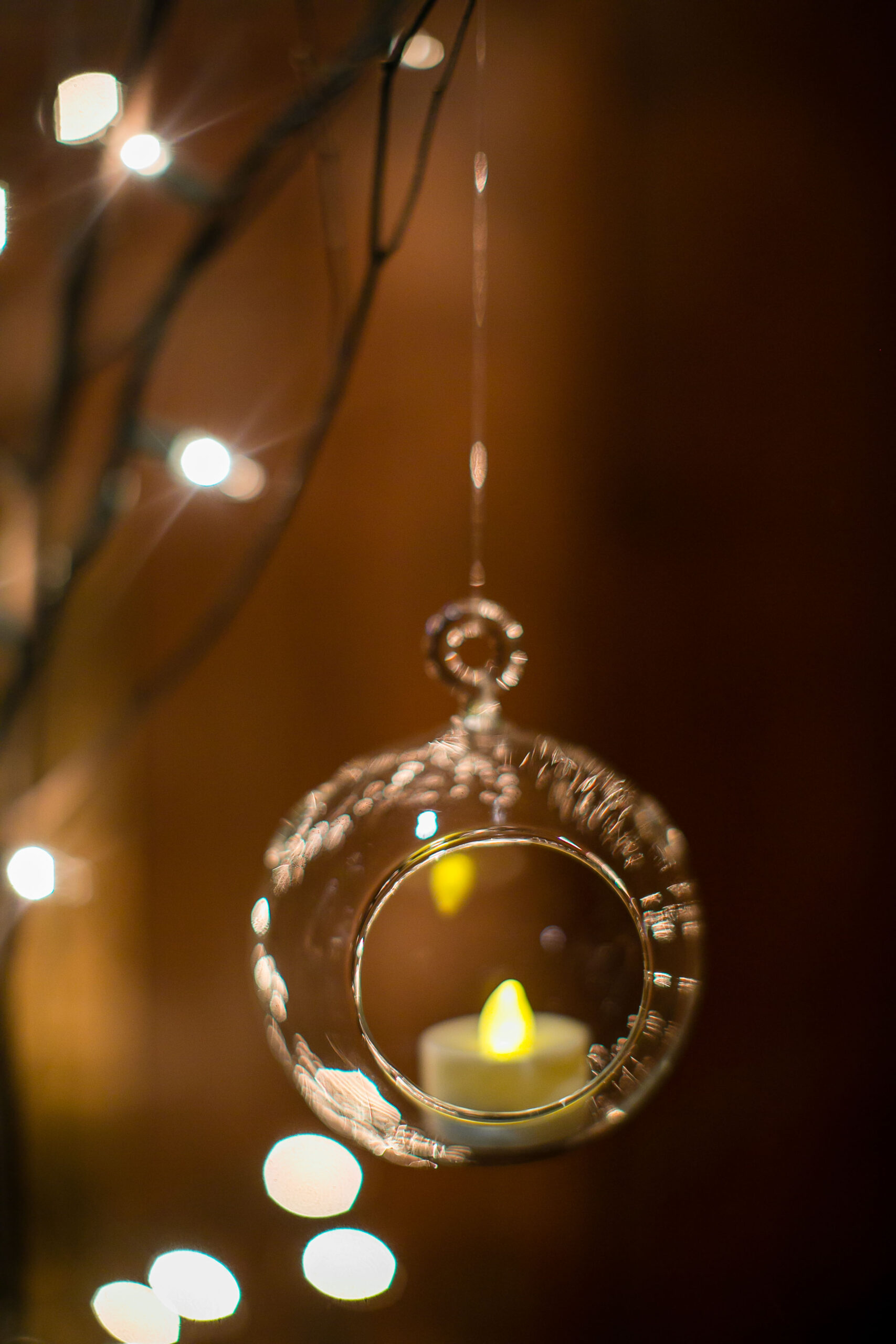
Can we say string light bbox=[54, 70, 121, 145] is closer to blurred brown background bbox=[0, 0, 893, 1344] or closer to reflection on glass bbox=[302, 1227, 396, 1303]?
blurred brown background bbox=[0, 0, 893, 1344]

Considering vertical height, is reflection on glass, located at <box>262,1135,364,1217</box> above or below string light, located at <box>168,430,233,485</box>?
below

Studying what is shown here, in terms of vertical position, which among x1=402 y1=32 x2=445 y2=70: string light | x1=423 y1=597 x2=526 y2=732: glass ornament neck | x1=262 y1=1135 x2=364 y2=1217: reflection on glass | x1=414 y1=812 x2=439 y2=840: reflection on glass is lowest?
x1=414 y1=812 x2=439 y2=840: reflection on glass

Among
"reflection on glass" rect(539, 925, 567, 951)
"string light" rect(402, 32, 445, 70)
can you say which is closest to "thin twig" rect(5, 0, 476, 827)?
"string light" rect(402, 32, 445, 70)

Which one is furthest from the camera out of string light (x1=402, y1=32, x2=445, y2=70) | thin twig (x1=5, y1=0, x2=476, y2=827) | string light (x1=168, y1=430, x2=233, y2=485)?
string light (x1=402, y1=32, x2=445, y2=70)

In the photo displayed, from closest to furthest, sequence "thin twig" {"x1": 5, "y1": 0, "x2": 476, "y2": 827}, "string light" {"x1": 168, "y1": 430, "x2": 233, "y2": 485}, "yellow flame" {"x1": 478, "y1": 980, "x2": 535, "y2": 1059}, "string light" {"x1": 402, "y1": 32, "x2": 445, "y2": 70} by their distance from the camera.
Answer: "yellow flame" {"x1": 478, "y1": 980, "x2": 535, "y2": 1059} → "thin twig" {"x1": 5, "y1": 0, "x2": 476, "y2": 827} → "string light" {"x1": 168, "y1": 430, "x2": 233, "y2": 485} → "string light" {"x1": 402, "y1": 32, "x2": 445, "y2": 70}

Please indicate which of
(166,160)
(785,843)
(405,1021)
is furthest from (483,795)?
(785,843)

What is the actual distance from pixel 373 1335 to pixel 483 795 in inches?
28.7

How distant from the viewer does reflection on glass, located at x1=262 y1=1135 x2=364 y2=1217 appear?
2.79 feet

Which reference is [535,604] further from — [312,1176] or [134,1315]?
[134,1315]

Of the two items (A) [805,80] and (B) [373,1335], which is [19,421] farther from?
(B) [373,1335]

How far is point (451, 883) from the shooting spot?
1.05 ft

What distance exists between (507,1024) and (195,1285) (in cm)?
66

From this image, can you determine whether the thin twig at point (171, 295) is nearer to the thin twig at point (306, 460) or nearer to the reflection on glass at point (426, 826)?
the thin twig at point (306, 460)

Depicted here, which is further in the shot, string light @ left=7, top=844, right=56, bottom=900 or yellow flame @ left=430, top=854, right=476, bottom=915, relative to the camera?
string light @ left=7, top=844, right=56, bottom=900
